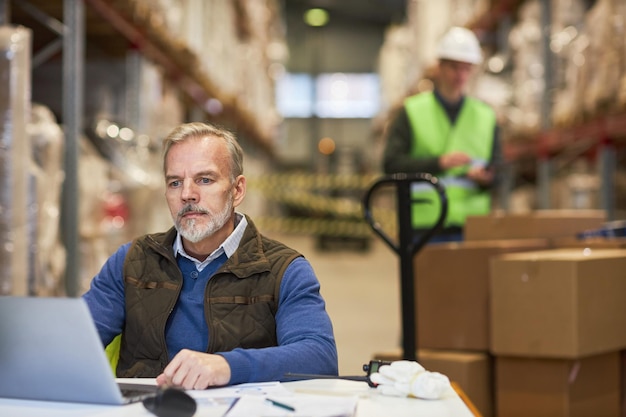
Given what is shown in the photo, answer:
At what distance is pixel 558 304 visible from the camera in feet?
11.9

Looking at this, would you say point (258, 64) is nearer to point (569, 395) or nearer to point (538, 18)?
point (538, 18)

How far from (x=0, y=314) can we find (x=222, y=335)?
2.20 feet

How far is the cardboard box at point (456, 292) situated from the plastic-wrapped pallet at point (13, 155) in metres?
1.96

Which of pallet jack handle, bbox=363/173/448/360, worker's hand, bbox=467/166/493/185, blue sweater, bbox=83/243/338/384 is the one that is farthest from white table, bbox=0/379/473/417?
worker's hand, bbox=467/166/493/185

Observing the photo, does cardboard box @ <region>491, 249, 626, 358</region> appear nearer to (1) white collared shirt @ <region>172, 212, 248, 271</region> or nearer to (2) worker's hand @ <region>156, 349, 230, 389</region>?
(1) white collared shirt @ <region>172, 212, 248, 271</region>

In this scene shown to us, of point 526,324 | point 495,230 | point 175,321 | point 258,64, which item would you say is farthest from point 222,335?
point 258,64

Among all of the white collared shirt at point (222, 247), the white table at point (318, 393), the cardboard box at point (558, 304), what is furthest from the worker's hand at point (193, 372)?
the cardboard box at point (558, 304)

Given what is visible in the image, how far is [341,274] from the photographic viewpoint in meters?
12.2

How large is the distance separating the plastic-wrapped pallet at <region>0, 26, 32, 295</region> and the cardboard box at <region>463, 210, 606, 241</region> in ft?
7.23

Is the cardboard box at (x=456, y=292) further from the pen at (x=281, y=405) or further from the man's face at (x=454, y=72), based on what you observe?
the pen at (x=281, y=405)

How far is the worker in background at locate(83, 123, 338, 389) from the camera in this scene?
236 cm

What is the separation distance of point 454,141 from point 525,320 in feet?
5.10

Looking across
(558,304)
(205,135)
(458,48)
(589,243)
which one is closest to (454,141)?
(458,48)

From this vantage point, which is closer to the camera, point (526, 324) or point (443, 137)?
point (526, 324)
